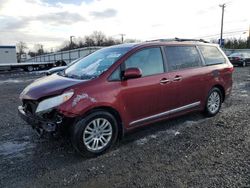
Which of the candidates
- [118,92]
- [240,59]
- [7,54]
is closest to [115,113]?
[118,92]

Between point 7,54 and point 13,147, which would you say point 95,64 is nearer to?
point 13,147

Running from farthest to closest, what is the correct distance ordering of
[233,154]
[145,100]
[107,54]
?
[107,54]
[145,100]
[233,154]

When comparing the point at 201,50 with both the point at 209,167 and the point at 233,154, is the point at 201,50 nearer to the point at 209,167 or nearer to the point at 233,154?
the point at 233,154


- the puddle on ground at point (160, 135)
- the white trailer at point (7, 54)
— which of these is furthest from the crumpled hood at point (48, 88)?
the white trailer at point (7, 54)

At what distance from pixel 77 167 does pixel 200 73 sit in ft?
10.8

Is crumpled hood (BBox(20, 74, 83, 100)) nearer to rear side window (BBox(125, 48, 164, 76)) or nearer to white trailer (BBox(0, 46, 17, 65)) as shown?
rear side window (BBox(125, 48, 164, 76))

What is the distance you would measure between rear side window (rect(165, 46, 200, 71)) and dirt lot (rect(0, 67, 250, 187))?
49.8 inches

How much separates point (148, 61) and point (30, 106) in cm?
217

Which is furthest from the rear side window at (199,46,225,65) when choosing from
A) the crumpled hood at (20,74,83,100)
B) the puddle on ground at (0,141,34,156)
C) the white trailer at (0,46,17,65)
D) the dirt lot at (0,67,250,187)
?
the white trailer at (0,46,17,65)

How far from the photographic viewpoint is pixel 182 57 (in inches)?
221

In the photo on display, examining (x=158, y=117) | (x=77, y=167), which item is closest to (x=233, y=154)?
(x=158, y=117)

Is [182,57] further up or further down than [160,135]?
further up

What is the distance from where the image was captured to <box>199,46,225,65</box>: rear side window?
6190 millimetres

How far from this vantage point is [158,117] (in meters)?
5.11
